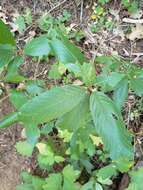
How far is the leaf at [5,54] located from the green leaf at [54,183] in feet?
3.35

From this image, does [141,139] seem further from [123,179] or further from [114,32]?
[114,32]

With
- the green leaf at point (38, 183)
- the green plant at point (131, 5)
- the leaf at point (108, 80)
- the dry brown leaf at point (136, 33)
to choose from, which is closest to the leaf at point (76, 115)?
the leaf at point (108, 80)

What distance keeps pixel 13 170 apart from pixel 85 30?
1.23 m

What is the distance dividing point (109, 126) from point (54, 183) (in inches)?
48.5

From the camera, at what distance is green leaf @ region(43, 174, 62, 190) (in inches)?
85.2

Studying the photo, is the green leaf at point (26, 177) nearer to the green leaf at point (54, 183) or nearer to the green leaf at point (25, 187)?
the green leaf at point (25, 187)

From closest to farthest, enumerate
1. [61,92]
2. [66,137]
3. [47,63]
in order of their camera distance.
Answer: [61,92] → [66,137] → [47,63]

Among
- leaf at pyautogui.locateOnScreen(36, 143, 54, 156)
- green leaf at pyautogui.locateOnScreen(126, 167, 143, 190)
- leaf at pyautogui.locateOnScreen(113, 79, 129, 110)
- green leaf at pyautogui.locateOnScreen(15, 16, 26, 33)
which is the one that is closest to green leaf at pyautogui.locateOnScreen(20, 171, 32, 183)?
leaf at pyautogui.locateOnScreen(36, 143, 54, 156)

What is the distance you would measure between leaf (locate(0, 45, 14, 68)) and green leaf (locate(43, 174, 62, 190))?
1.02 meters

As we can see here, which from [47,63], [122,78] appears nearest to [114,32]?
[47,63]

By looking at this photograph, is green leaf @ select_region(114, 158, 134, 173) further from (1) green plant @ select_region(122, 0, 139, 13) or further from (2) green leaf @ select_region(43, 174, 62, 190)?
(1) green plant @ select_region(122, 0, 139, 13)

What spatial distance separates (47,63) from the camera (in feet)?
9.41

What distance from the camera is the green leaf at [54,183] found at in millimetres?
2164

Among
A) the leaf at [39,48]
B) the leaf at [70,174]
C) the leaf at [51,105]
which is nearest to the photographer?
the leaf at [51,105]
